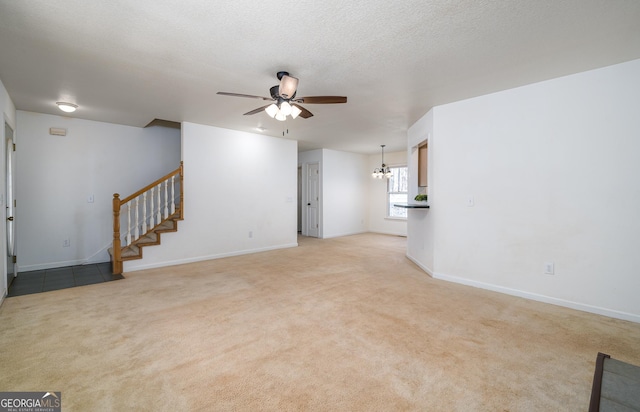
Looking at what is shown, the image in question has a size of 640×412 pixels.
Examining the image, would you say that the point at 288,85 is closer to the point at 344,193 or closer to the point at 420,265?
the point at 420,265

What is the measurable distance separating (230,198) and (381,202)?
4.90m

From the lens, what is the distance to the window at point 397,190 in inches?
329

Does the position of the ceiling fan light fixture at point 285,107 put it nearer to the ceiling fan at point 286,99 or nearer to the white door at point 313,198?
the ceiling fan at point 286,99

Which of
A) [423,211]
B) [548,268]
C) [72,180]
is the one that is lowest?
[548,268]

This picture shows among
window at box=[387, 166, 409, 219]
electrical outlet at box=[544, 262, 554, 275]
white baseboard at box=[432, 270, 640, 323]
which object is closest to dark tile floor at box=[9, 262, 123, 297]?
white baseboard at box=[432, 270, 640, 323]

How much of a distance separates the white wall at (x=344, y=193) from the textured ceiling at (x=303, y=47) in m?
4.06

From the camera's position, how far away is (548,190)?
3.23 metres

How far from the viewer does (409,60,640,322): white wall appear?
2.80 metres

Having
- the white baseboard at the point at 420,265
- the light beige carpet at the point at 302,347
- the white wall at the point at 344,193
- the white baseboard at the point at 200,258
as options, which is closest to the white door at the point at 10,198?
the light beige carpet at the point at 302,347

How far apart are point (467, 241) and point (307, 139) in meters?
4.07

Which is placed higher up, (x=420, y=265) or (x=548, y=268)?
(x=548, y=268)

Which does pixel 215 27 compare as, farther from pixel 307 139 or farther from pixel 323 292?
pixel 307 139

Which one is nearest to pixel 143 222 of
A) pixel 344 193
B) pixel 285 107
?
pixel 285 107

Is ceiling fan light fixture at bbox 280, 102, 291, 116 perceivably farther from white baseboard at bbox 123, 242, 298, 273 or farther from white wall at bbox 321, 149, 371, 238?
white wall at bbox 321, 149, 371, 238
